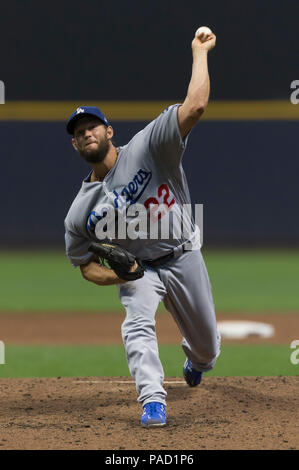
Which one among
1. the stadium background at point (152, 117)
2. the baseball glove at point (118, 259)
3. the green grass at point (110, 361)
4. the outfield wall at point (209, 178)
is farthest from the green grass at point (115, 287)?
the baseball glove at point (118, 259)

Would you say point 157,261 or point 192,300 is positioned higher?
point 157,261

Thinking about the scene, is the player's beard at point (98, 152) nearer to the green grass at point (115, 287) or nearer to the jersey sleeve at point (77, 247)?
the jersey sleeve at point (77, 247)

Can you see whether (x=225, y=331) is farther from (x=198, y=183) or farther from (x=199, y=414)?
(x=198, y=183)

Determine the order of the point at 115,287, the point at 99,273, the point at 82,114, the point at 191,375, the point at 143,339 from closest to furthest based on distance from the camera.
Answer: the point at 143,339 < the point at 82,114 < the point at 99,273 < the point at 191,375 < the point at 115,287

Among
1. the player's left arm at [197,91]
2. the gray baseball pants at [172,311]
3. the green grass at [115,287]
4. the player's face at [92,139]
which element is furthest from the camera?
the green grass at [115,287]

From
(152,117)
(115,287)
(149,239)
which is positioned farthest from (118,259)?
(152,117)

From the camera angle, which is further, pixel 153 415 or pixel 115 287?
pixel 115 287

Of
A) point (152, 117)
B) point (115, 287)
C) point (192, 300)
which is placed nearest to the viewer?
point (192, 300)

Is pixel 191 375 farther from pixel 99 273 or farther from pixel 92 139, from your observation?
pixel 92 139
